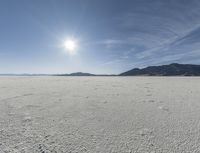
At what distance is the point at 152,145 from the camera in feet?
7.32

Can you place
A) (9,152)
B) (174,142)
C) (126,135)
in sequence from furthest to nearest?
(126,135)
(174,142)
(9,152)

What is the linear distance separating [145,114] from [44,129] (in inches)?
104

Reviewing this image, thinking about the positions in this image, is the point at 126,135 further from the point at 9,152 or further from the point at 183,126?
the point at 9,152

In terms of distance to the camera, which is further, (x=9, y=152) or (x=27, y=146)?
(x=27, y=146)

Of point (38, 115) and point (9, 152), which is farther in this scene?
point (38, 115)

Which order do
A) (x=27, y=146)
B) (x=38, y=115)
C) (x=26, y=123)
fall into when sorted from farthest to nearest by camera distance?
(x=38, y=115) → (x=26, y=123) → (x=27, y=146)

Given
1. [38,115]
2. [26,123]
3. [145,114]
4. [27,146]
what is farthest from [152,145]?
[38,115]

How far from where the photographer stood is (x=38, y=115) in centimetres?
373

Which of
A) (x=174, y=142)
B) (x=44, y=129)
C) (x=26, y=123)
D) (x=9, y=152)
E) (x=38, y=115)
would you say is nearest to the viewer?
(x=9, y=152)

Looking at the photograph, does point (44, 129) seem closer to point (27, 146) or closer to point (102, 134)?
point (27, 146)

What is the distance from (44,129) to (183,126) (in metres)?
2.98

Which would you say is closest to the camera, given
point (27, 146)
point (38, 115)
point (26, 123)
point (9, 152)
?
point (9, 152)

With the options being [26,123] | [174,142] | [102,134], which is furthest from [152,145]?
[26,123]

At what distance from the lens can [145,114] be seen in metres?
3.88
